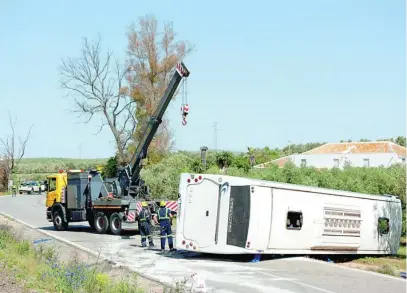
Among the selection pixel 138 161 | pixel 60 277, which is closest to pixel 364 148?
pixel 138 161

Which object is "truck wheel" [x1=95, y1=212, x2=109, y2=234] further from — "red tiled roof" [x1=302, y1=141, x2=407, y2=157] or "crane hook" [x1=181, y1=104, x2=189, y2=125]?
"red tiled roof" [x1=302, y1=141, x2=407, y2=157]

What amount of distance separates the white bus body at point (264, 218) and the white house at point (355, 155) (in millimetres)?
40639

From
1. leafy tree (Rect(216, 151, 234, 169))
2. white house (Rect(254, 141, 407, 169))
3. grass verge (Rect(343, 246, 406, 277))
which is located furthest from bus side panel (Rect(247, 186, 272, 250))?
white house (Rect(254, 141, 407, 169))

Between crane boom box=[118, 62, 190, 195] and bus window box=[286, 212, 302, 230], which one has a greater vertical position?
crane boom box=[118, 62, 190, 195]

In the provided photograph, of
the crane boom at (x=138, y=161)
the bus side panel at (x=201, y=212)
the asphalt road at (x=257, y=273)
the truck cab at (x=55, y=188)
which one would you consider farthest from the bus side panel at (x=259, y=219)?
the truck cab at (x=55, y=188)

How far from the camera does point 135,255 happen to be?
17.9 metres

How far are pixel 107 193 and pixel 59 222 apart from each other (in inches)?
127

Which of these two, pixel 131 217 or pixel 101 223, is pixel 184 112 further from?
pixel 101 223

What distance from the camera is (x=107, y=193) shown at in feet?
84.9

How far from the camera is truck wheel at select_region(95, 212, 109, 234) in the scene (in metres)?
25.0

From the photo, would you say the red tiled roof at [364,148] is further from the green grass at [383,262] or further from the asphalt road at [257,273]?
the asphalt road at [257,273]

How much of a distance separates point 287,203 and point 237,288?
14.1 ft

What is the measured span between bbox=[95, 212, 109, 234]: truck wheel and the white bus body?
8673 millimetres

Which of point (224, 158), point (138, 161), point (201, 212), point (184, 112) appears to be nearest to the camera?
point (201, 212)
